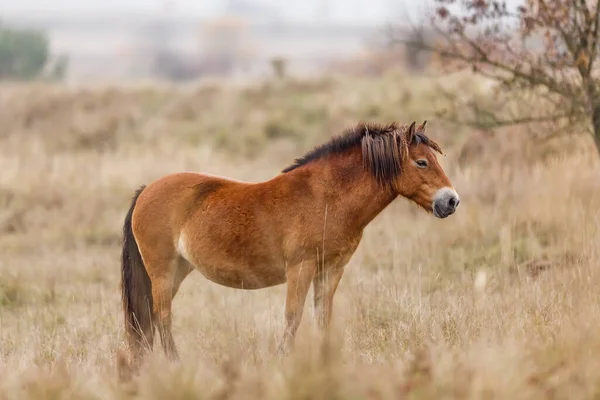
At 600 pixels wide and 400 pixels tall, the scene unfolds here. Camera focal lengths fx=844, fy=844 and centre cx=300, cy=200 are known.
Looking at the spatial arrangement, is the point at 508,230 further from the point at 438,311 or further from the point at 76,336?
the point at 76,336

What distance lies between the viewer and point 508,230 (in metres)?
9.12

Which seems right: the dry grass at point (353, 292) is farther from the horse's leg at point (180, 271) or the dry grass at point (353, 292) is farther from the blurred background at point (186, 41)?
the blurred background at point (186, 41)

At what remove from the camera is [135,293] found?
6.32m

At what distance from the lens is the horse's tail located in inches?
247

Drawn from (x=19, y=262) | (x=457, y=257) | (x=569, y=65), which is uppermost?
(x=569, y=65)

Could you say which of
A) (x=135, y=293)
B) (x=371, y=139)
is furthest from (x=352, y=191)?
(x=135, y=293)

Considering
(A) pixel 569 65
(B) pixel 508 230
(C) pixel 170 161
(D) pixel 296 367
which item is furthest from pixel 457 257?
(C) pixel 170 161

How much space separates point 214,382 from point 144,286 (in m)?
2.49

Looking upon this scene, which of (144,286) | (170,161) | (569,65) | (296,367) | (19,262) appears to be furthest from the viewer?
(170,161)

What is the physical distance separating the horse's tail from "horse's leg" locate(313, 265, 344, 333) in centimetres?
141

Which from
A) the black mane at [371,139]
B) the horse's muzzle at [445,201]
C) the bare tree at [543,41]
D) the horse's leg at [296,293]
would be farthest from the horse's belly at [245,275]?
the bare tree at [543,41]

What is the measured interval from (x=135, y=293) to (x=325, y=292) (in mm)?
1616

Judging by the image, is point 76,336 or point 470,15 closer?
point 76,336

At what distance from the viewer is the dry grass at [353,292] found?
12.9 feet
